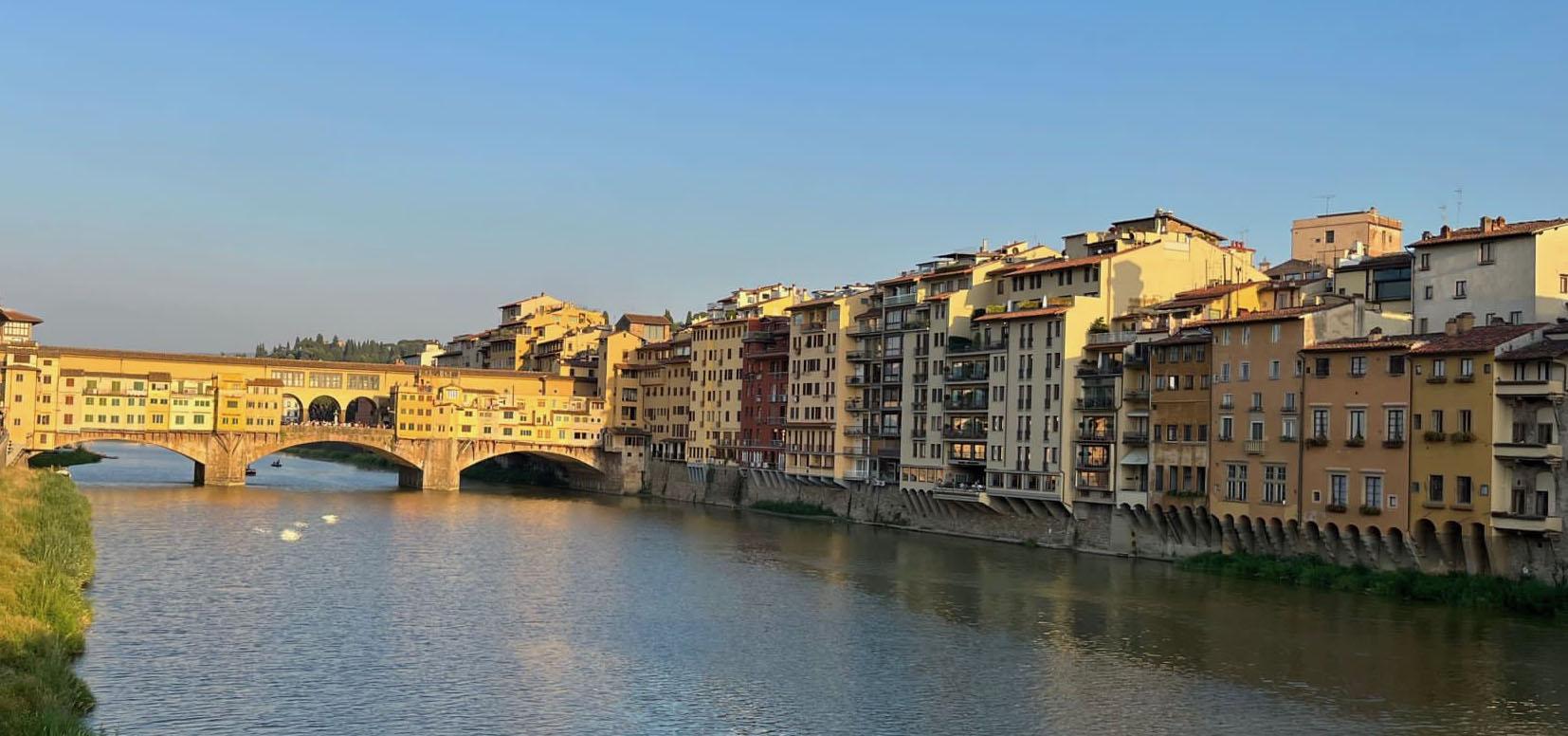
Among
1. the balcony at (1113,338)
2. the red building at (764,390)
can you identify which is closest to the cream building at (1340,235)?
the balcony at (1113,338)

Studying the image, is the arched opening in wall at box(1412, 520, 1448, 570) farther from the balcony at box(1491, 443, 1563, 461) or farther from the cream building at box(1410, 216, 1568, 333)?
the cream building at box(1410, 216, 1568, 333)

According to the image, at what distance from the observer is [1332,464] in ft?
146

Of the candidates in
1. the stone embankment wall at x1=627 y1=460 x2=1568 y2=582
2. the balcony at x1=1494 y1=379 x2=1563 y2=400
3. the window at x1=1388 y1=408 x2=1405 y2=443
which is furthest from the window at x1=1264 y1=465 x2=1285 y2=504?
the balcony at x1=1494 y1=379 x2=1563 y2=400

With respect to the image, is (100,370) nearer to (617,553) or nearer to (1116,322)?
(617,553)

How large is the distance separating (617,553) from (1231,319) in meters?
22.7

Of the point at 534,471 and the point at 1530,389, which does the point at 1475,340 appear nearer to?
the point at 1530,389

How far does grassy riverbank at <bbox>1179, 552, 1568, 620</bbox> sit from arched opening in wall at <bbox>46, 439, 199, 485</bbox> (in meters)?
59.9

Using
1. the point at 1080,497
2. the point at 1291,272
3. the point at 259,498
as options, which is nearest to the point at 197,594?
the point at 1080,497

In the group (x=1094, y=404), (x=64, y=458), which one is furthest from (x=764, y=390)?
(x=64, y=458)

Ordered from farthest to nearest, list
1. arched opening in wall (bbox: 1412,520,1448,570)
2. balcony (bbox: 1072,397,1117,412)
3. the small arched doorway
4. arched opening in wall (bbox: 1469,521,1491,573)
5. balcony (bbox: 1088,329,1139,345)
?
1. the small arched doorway
2. balcony (bbox: 1088,329,1139,345)
3. balcony (bbox: 1072,397,1117,412)
4. arched opening in wall (bbox: 1412,520,1448,570)
5. arched opening in wall (bbox: 1469,521,1491,573)

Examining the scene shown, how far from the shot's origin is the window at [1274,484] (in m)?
46.4

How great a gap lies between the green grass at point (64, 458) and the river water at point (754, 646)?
39806mm

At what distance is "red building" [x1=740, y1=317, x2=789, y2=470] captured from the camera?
7969 centimetres

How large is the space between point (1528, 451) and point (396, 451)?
6541 cm
